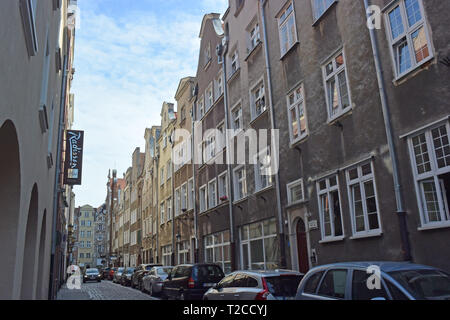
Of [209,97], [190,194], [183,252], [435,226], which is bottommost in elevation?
[435,226]

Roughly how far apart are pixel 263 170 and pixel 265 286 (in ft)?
29.9

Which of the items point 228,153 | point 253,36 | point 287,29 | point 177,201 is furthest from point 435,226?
point 177,201

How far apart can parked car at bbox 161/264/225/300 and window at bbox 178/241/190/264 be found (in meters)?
11.0

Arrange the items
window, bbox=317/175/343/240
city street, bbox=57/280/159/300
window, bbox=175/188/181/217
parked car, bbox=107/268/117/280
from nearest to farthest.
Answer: window, bbox=317/175/343/240, city street, bbox=57/280/159/300, window, bbox=175/188/181/217, parked car, bbox=107/268/117/280

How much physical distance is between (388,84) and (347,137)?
208 centimetres

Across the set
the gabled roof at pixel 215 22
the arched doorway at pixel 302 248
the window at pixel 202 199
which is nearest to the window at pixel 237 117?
the gabled roof at pixel 215 22

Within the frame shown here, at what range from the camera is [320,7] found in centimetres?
1432

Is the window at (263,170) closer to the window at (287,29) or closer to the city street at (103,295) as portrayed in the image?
the window at (287,29)

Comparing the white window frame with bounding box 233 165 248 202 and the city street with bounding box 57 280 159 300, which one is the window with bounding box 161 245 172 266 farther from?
the white window frame with bounding box 233 165 248 202

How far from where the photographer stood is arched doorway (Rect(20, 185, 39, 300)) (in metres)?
9.08

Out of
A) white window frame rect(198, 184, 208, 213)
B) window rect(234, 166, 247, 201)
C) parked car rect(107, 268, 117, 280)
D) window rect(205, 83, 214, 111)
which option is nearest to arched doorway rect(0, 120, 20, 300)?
window rect(234, 166, 247, 201)

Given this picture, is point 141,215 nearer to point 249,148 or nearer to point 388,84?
point 249,148

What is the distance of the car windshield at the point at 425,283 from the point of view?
5.53 m

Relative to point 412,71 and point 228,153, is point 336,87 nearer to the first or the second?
point 412,71
